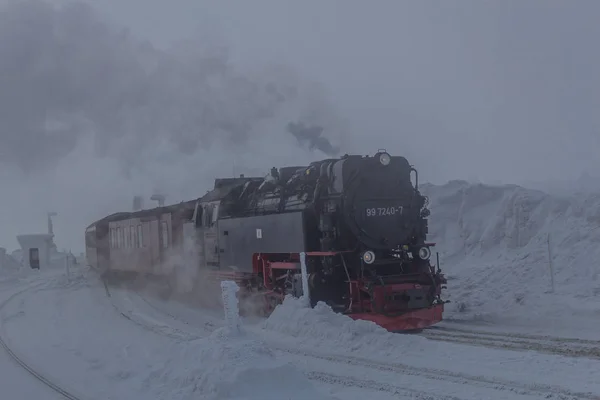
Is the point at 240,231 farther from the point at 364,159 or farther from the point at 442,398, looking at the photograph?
the point at 442,398

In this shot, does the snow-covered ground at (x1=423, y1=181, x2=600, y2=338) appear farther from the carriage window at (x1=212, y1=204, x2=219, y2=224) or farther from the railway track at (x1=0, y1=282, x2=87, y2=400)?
the railway track at (x1=0, y1=282, x2=87, y2=400)

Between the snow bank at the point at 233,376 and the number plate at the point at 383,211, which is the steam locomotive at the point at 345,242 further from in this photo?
the snow bank at the point at 233,376

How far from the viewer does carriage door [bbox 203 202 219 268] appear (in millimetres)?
16266

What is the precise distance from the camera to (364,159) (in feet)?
40.0

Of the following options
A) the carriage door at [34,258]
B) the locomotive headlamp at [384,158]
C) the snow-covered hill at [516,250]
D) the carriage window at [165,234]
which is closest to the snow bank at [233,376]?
the locomotive headlamp at [384,158]

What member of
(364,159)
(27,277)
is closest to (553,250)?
(364,159)

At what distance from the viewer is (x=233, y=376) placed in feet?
22.9

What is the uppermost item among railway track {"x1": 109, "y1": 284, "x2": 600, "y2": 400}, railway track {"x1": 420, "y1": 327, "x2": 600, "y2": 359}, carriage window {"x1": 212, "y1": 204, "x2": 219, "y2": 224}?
carriage window {"x1": 212, "y1": 204, "x2": 219, "y2": 224}

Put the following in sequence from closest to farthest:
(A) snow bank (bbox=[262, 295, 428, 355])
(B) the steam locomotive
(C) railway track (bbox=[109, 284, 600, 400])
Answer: (C) railway track (bbox=[109, 284, 600, 400]), (A) snow bank (bbox=[262, 295, 428, 355]), (B) the steam locomotive

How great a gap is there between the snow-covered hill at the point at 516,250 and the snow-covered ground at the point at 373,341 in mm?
51

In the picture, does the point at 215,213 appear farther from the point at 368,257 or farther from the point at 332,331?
the point at 332,331

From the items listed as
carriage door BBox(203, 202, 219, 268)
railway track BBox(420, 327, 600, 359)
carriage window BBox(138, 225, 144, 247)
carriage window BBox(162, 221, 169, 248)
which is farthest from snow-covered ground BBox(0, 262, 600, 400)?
carriage window BBox(138, 225, 144, 247)

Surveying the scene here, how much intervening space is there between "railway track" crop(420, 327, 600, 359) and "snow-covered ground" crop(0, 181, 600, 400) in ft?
0.08

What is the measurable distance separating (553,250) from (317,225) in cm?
662
